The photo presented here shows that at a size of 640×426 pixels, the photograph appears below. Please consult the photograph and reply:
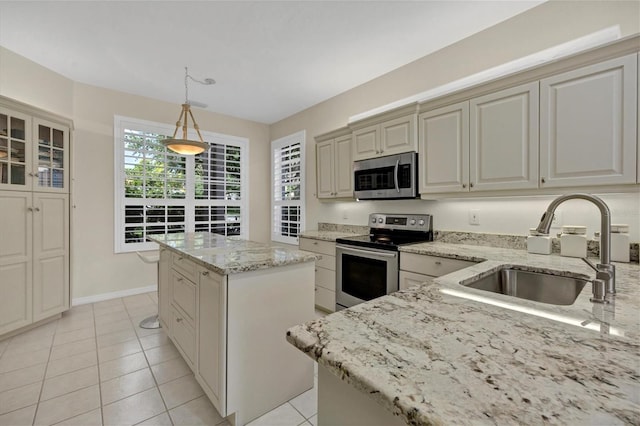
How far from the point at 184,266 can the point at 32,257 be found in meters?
2.03

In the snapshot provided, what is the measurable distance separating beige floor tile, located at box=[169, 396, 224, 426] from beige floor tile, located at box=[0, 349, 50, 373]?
1.44m

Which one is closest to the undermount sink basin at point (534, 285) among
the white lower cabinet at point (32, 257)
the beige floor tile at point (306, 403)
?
the beige floor tile at point (306, 403)

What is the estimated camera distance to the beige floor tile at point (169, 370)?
6.56 ft

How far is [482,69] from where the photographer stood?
97.7 inches

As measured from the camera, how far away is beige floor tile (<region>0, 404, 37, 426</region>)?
158cm

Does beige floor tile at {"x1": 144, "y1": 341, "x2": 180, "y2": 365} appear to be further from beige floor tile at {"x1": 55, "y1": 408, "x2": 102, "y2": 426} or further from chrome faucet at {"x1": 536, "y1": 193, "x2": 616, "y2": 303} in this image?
chrome faucet at {"x1": 536, "y1": 193, "x2": 616, "y2": 303}

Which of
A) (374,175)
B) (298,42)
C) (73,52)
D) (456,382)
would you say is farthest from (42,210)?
(456,382)

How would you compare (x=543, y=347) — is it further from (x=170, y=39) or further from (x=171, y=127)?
(x=171, y=127)

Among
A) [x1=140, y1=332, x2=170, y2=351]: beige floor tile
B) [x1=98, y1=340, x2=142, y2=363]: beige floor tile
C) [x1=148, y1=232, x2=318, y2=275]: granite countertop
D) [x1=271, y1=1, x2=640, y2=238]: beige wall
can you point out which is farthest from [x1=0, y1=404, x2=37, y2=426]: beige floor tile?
[x1=271, y1=1, x2=640, y2=238]: beige wall

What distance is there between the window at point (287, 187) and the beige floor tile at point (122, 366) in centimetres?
262

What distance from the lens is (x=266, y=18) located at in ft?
7.68

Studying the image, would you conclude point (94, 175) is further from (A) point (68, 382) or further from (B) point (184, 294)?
(B) point (184, 294)

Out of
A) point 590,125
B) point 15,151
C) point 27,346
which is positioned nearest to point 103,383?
point 27,346

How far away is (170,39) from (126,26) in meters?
0.34
